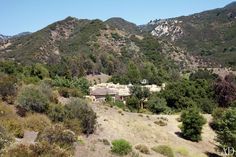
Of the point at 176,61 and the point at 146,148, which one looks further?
the point at 176,61

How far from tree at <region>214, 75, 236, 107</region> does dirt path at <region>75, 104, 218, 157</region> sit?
18252 mm

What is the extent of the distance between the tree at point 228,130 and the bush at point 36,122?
1415 centimetres

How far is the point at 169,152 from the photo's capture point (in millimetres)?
29594

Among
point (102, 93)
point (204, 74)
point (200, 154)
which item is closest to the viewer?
point (200, 154)

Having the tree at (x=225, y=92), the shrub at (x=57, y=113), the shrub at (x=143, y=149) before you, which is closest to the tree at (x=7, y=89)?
the shrub at (x=57, y=113)

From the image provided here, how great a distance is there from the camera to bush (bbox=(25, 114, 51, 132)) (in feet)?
90.0

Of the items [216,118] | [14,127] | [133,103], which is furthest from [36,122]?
[133,103]

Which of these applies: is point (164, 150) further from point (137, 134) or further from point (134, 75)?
point (134, 75)

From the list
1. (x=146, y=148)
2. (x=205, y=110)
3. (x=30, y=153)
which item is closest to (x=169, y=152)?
(x=146, y=148)

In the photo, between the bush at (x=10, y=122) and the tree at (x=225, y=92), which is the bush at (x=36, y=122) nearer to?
the bush at (x=10, y=122)

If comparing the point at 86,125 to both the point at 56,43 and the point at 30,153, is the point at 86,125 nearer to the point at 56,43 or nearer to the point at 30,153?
the point at 30,153

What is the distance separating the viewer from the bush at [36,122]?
2744 cm

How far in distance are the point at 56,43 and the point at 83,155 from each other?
144970 mm

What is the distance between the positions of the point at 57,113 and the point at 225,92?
116 ft
